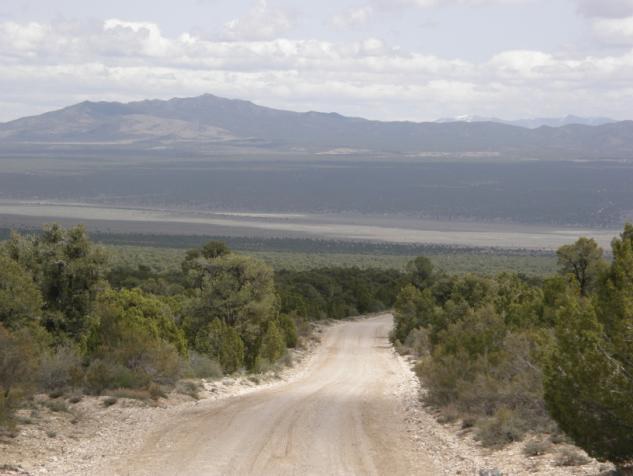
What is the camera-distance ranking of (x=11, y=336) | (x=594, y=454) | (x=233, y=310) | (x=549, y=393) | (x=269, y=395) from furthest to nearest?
(x=233, y=310)
(x=269, y=395)
(x=11, y=336)
(x=549, y=393)
(x=594, y=454)

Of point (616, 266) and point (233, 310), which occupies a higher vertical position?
point (616, 266)

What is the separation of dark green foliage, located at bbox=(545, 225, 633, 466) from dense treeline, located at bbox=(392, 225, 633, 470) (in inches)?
0.5

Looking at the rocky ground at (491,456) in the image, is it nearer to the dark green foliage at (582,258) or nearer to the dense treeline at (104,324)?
the dense treeline at (104,324)

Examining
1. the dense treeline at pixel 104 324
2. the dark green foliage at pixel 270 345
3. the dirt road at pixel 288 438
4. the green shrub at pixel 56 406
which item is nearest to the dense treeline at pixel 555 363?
the dirt road at pixel 288 438

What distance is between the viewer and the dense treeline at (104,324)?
22.6m

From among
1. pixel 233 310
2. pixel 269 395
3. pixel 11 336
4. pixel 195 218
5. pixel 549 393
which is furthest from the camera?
pixel 195 218

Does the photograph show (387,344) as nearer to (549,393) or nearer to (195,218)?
(549,393)

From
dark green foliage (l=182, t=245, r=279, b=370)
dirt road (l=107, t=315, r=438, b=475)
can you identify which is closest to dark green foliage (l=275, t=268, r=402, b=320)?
dark green foliage (l=182, t=245, r=279, b=370)

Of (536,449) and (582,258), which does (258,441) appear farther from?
(582,258)

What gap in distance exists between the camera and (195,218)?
198m

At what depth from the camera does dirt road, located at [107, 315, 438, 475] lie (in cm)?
1585

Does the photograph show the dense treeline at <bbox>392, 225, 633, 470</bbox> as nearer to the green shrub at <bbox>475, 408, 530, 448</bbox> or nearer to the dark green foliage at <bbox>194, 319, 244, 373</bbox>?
the green shrub at <bbox>475, 408, 530, 448</bbox>

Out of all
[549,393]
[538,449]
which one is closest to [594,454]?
[549,393]

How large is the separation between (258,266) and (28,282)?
17.4m
